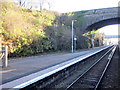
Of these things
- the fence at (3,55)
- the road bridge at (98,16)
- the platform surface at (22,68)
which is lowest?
the platform surface at (22,68)

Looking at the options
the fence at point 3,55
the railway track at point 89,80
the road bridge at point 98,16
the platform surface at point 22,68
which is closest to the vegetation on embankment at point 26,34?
the platform surface at point 22,68

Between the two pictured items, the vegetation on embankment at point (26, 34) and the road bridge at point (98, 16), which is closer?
the vegetation on embankment at point (26, 34)

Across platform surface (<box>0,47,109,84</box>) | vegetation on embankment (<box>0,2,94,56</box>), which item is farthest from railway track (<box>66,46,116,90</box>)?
vegetation on embankment (<box>0,2,94,56</box>)

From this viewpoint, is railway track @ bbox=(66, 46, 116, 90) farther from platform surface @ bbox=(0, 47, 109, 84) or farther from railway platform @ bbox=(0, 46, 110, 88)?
platform surface @ bbox=(0, 47, 109, 84)

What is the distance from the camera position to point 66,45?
28.4m

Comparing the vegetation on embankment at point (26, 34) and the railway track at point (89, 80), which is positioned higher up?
the vegetation on embankment at point (26, 34)

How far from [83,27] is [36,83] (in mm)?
34923

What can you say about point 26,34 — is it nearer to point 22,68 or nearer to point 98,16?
point 22,68

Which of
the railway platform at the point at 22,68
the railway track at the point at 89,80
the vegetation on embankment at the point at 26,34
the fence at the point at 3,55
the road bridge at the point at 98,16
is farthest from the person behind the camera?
the road bridge at the point at 98,16

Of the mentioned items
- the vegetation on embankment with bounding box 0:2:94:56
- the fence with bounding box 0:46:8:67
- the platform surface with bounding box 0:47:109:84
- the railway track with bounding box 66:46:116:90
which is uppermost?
the vegetation on embankment with bounding box 0:2:94:56

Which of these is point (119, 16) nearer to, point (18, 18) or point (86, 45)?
point (86, 45)

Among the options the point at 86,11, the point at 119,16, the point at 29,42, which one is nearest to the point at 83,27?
the point at 86,11

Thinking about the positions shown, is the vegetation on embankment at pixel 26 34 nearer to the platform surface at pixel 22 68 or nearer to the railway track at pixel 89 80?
the platform surface at pixel 22 68

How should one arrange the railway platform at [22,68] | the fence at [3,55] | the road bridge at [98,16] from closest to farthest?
the railway platform at [22,68] → the fence at [3,55] → the road bridge at [98,16]
